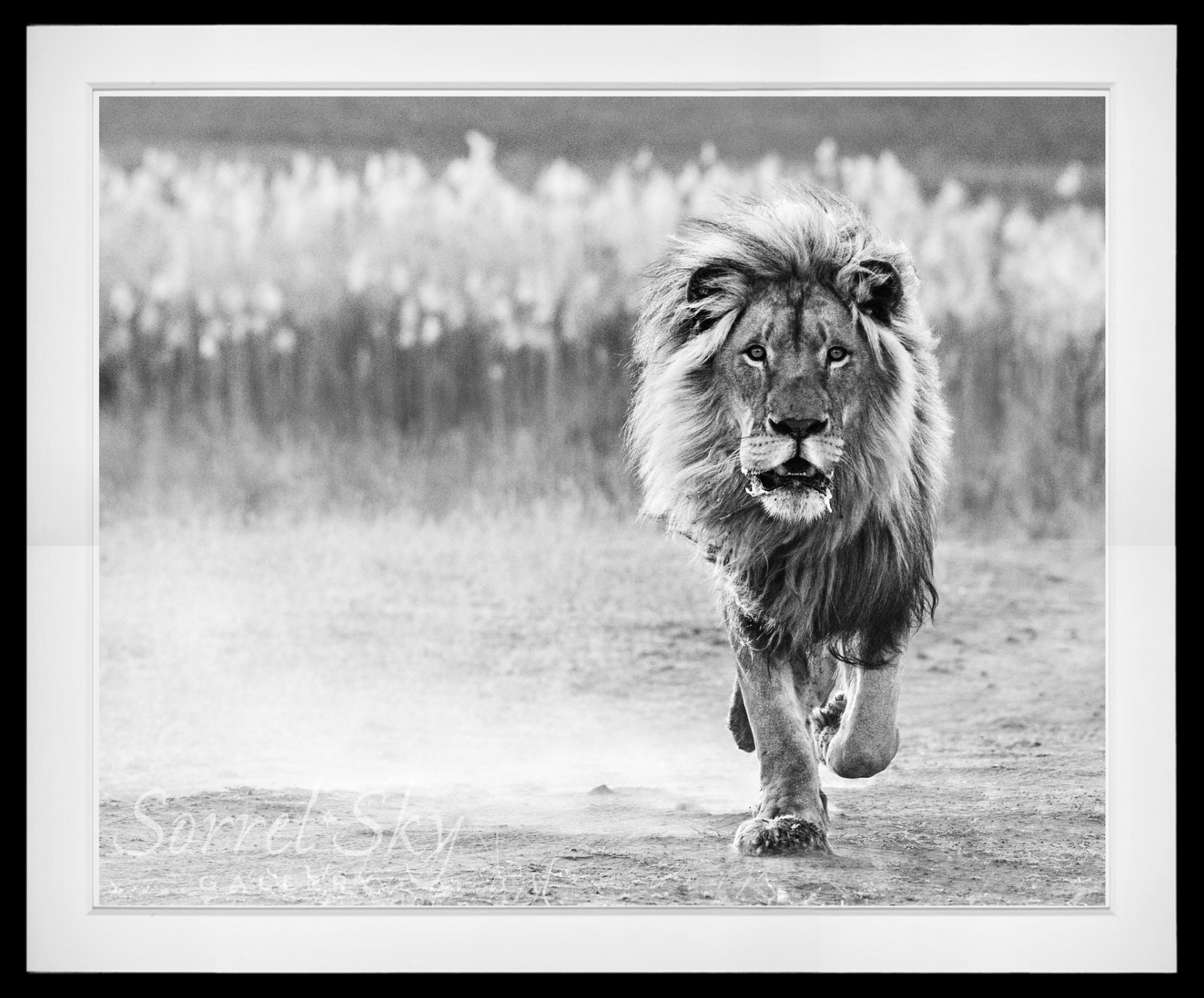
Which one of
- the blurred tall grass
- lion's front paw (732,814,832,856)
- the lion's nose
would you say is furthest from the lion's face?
lion's front paw (732,814,832,856)

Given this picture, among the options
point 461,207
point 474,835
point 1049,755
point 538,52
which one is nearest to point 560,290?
point 461,207

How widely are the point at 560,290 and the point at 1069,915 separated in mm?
2699

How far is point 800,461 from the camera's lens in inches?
165

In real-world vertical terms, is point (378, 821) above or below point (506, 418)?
below

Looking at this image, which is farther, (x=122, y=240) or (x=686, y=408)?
(x=122, y=240)

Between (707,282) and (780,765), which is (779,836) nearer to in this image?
(780,765)

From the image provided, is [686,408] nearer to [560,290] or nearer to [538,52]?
[560,290]

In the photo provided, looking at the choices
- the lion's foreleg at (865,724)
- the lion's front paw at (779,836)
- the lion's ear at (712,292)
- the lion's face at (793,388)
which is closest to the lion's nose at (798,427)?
the lion's face at (793,388)

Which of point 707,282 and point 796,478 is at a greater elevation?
point 707,282

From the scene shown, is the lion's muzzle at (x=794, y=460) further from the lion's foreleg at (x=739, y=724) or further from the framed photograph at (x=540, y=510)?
the lion's foreleg at (x=739, y=724)

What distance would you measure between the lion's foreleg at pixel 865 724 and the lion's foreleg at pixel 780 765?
0.12m

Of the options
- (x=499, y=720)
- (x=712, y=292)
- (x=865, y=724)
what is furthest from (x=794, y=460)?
(x=499, y=720)

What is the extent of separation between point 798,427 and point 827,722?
104 cm

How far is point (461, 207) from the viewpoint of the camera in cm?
469
